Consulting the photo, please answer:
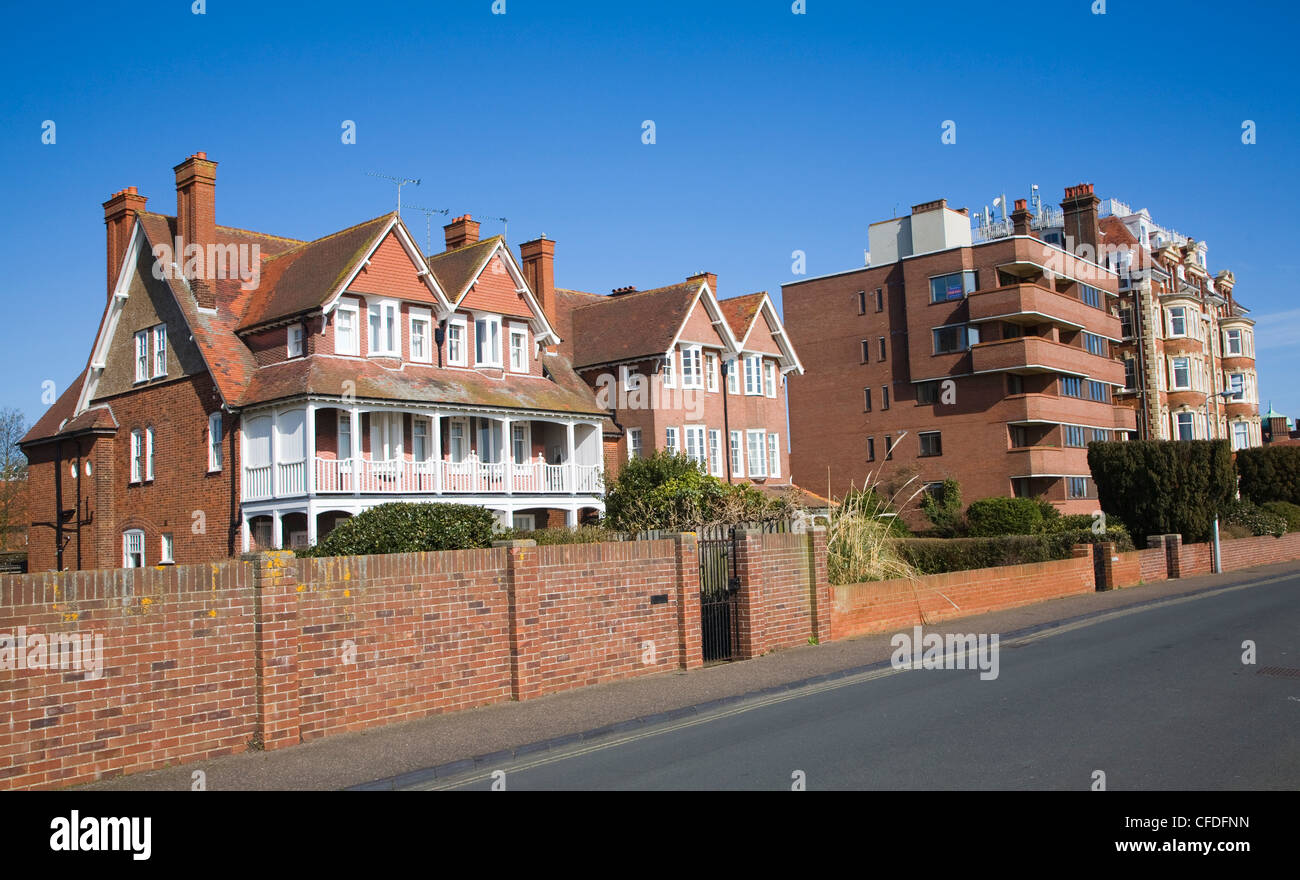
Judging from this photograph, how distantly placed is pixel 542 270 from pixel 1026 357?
2335 centimetres

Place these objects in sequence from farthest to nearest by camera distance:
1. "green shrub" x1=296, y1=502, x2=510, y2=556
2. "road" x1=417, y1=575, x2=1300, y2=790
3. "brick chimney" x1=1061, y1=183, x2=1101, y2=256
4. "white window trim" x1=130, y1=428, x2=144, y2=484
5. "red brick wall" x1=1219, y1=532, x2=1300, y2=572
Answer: "brick chimney" x1=1061, y1=183, x2=1101, y2=256, "red brick wall" x1=1219, y1=532, x2=1300, y2=572, "white window trim" x1=130, y1=428, x2=144, y2=484, "green shrub" x1=296, y1=502, x2=510, y2=556, "road" x1=417, y1=575, x2=1300, y2=790

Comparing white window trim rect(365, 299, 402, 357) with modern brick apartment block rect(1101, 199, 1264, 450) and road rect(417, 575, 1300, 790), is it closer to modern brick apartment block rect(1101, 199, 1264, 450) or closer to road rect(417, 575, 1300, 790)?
road rect(417, 575, 1300, 790)

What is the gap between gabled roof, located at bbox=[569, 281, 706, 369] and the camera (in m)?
38.7

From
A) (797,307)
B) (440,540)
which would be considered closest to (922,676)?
(440,540)

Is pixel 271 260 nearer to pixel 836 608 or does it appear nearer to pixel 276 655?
pixel 836 608

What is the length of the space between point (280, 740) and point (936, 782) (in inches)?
243

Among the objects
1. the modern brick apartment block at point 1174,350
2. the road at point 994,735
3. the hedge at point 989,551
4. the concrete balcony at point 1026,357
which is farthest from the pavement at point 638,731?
the modern brick apartment block at point 1174,350

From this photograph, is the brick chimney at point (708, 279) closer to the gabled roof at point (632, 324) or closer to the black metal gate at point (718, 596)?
the gabled roof at point (632, 324)

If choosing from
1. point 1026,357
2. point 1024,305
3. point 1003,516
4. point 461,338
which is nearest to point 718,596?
point 461,338

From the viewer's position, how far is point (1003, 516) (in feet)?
143

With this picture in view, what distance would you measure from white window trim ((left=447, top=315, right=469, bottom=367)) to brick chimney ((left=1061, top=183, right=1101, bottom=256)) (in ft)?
123

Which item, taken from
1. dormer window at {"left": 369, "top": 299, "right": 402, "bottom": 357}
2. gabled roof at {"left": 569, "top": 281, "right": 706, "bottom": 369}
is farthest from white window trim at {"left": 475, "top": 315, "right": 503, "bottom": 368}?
gabled roof at {"left": 569, "top": 281, "right": 706, "bottom": 369}

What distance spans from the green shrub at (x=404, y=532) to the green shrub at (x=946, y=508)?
110 feet

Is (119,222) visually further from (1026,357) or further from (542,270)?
(1026,357)
